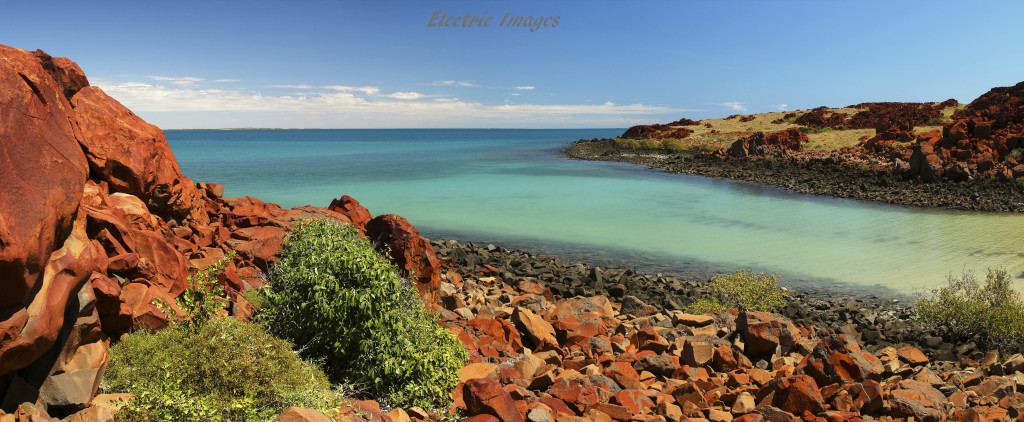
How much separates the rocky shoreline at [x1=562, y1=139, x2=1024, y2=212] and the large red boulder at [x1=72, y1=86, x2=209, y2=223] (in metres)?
30.3

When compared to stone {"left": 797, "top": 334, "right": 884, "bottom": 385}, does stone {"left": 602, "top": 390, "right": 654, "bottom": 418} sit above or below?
below

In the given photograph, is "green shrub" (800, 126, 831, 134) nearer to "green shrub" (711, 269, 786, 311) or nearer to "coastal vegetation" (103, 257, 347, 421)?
"green shrub" (711, 269, 786, 311)

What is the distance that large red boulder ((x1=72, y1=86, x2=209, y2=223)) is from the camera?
26.4ft

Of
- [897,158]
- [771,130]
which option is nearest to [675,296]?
[897,158]

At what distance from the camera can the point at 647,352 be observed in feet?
26.0

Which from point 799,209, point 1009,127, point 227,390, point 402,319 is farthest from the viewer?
point 1009,127

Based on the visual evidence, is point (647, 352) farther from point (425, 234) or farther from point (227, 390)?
point (425, 234)

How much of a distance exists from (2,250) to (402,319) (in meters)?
3.53

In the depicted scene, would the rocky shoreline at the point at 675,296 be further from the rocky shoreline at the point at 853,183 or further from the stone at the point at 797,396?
the rocky shoreline at the point at 853,183

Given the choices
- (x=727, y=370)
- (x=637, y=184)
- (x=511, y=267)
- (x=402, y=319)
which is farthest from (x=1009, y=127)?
(x=402, y=319)

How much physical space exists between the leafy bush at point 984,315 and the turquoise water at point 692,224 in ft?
11.5

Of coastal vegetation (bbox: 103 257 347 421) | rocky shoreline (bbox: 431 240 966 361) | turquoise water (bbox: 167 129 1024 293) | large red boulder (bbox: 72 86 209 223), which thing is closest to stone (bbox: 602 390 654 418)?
coastal vegetation (bbox: 103 257 347 421)

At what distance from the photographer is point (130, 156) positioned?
325 inches

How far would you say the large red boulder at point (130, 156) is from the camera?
8.05m
